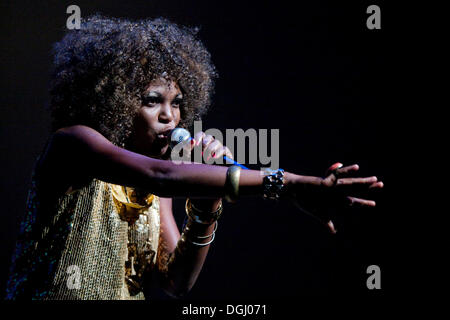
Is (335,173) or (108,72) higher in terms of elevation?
(108,72)

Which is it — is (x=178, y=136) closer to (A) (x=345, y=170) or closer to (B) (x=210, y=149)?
(B) (x=210, y=149)

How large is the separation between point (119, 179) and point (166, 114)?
0.45 meters

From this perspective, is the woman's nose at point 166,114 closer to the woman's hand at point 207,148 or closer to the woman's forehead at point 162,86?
the woman's forehead at point 162,86

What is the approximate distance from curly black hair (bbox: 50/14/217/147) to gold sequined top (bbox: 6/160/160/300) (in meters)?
0.23

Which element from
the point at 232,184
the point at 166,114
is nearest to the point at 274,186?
→ the point at 232,184

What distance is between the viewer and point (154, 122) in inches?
56.4

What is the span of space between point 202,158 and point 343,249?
4.18ft

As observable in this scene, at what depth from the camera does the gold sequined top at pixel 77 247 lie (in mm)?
1207

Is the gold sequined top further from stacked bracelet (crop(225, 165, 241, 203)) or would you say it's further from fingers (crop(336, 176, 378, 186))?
fingers (crop(336, 176, 378, 186))

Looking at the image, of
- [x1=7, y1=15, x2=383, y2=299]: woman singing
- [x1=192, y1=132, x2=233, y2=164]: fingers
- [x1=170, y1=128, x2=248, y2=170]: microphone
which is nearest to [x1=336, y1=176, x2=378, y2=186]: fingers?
[x1=7, y1=15, x2=383, y2=299]: woman singing

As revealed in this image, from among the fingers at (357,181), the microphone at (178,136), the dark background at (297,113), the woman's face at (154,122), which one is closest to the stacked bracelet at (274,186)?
the fingers at (357,181)

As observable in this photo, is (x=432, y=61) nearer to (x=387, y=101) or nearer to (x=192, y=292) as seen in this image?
(x=387, y=101)

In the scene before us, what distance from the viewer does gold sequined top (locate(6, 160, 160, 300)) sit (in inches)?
47.5
